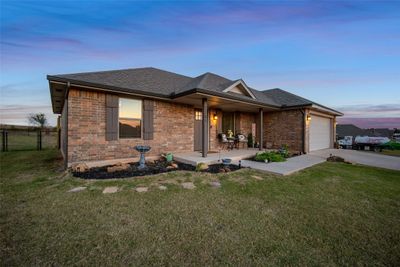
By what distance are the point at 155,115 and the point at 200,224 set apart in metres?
6.01

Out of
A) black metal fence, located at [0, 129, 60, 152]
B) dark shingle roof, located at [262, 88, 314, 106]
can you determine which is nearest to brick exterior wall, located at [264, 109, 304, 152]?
dark shingle roof, located at [262, 88, 314, 106]

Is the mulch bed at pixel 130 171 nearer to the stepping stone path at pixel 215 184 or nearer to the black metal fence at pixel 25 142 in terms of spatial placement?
the stepping stone path at pixel 215 184

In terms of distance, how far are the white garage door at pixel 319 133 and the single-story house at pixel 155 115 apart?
68mm

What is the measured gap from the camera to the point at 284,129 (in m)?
11.3

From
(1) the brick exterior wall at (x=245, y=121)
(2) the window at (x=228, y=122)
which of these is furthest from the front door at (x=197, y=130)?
(1) the brick exterior wall at (x=245, y=121)

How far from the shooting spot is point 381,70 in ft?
36.0

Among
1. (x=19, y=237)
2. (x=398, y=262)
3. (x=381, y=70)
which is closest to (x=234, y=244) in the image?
(x=398, y=262)

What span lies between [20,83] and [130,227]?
63.5 ft

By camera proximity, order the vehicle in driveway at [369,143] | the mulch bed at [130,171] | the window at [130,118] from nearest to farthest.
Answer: the mulch bed at [130,171] → the window at [130,118] → the vehicle in driveway at [369,143]

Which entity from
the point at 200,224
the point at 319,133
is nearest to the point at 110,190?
the point at 200,224

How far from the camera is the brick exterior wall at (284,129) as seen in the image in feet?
34.9

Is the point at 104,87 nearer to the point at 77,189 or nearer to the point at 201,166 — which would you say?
the point at 77,189

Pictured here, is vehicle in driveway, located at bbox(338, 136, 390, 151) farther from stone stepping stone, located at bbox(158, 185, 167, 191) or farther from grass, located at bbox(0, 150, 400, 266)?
stone stepping stone, located at bbox(158, 185, 167, 191)

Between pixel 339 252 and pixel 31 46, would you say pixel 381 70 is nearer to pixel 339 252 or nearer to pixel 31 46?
pixel 339 252
